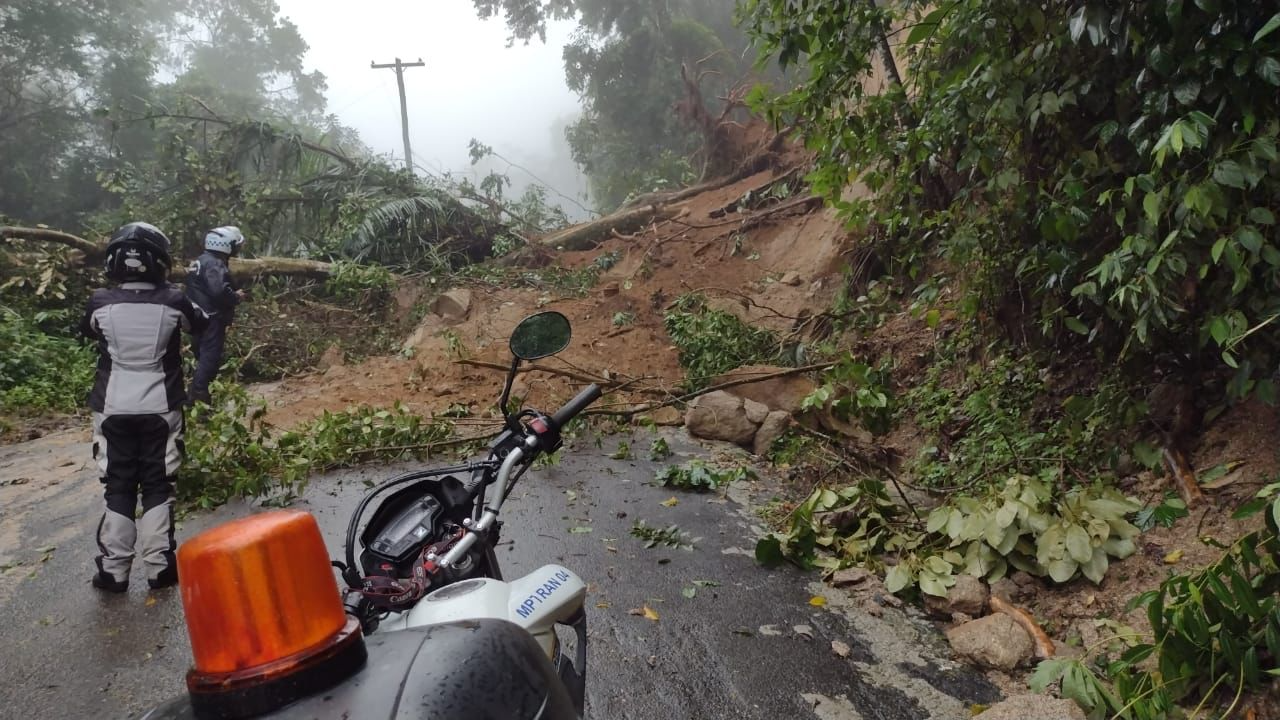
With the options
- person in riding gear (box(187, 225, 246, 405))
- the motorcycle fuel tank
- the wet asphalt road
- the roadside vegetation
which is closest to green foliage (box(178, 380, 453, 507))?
the roadside vegetation

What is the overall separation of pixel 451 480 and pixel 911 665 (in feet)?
6.43

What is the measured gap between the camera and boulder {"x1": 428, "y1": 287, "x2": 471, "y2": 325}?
380 inches

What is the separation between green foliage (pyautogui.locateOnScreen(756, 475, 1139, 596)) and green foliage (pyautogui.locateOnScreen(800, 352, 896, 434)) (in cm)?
105

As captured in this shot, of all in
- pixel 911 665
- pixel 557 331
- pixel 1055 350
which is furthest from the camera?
pixel 1055 350

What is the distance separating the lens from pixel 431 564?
159cm

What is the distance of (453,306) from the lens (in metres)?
9.76

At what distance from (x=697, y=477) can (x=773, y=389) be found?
5.66 ft

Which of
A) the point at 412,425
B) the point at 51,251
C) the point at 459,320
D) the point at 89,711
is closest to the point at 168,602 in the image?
the point at 89,711

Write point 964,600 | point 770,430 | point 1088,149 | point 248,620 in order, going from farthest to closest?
point 770,430, point 1088,149, point 964,600, point 248,620

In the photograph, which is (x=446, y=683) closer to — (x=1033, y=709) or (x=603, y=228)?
(x=1033, y=709)

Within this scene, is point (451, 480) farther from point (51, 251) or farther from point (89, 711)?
point (51, 251)

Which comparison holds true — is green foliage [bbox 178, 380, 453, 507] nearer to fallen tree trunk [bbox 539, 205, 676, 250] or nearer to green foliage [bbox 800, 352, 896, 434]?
green foliage [bbox 800, 352, 896, 434]

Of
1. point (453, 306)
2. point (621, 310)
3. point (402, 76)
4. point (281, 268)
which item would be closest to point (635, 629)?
point (621, 310)

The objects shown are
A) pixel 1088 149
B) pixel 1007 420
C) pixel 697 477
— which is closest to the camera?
pixel 1088 149
